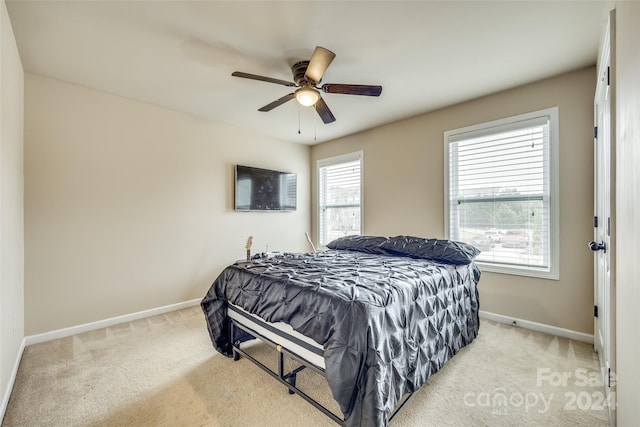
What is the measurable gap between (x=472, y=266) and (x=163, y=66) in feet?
11.3

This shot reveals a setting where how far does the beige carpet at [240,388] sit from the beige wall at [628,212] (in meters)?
0.63

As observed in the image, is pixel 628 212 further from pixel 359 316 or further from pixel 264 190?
pixel 264 190

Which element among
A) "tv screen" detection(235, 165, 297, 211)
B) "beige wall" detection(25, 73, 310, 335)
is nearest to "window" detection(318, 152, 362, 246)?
"tv screen" detection(235, 165, 297, 211)

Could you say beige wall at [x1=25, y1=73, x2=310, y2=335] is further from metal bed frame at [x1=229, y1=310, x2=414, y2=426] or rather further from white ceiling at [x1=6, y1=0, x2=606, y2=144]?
metal bed frame at [x1=229, y1=310, x2=414, y2=426]

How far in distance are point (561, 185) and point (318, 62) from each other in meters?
2.58

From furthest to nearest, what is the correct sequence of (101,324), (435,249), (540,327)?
1. (101,324)
2. (540,327)
3. (435,249)

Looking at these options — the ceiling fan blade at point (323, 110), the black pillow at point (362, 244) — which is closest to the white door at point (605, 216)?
the black pillow at point (362, 244)

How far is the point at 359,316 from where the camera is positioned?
1.44 meters

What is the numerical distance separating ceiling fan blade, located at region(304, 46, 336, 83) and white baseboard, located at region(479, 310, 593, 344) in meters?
3.11

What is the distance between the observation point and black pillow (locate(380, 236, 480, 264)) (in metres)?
2.55

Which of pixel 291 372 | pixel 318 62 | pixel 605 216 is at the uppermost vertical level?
pixel 318 62

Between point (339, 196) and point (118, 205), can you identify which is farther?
point (339, 196)

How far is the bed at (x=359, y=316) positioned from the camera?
139cm

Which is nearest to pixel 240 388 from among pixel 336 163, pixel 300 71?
pixel 300 71
